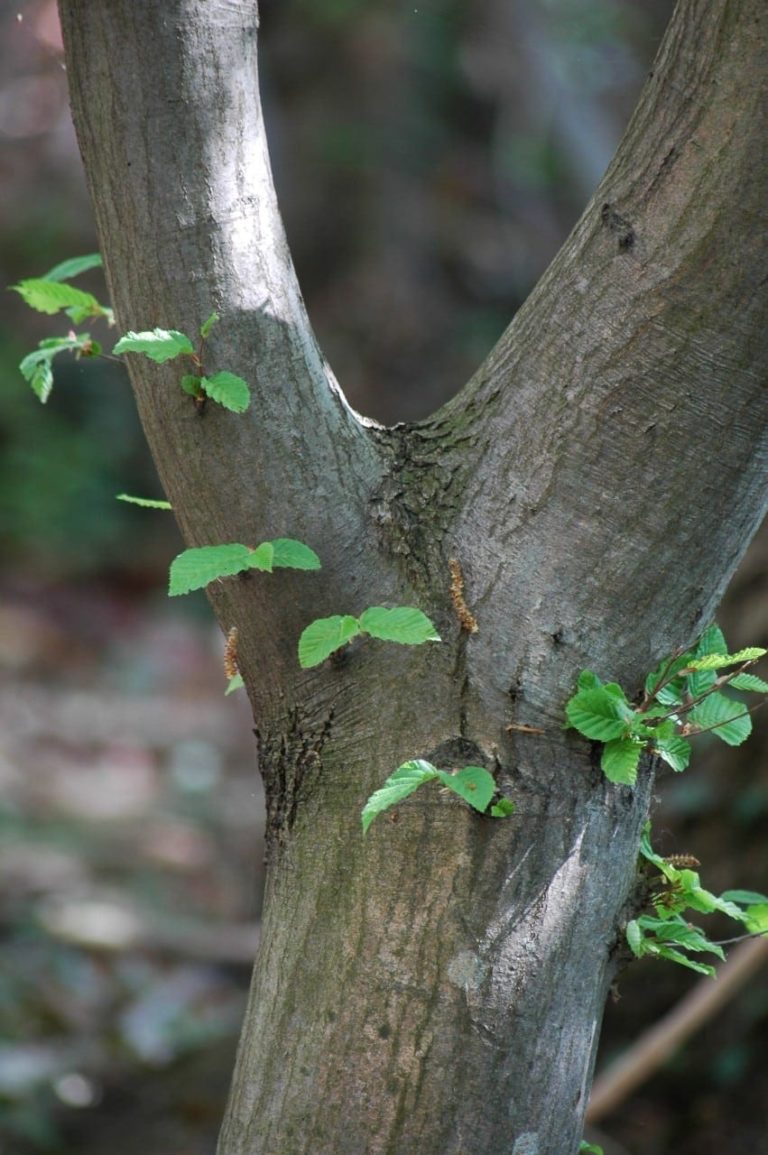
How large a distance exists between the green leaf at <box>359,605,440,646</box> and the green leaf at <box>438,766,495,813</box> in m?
0.11

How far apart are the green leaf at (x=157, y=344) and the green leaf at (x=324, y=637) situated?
0.26m

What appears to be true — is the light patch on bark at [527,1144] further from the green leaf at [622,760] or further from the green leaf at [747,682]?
the green leaf at [747,682]

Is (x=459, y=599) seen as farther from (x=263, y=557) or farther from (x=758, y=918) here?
(x=758, y=918)

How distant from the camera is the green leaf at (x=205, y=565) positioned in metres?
0.91

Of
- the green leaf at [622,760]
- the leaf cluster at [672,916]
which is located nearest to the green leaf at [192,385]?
the green leaf at [622,760]

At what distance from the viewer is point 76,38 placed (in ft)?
3.18

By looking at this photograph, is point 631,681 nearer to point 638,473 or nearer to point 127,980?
point 638,473

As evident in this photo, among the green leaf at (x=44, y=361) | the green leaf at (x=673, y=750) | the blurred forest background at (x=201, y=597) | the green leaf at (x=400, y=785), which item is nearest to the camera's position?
the green leaf at (x=400, y=785)

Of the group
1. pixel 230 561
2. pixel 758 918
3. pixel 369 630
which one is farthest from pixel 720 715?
pixel 230 561

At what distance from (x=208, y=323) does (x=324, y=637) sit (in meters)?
0.29

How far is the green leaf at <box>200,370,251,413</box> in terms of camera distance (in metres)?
0.94

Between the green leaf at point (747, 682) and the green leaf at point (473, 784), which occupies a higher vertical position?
the green leaf at point (747, 682)

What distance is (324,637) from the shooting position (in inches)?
37.1

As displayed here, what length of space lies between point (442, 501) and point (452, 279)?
6.30 m
